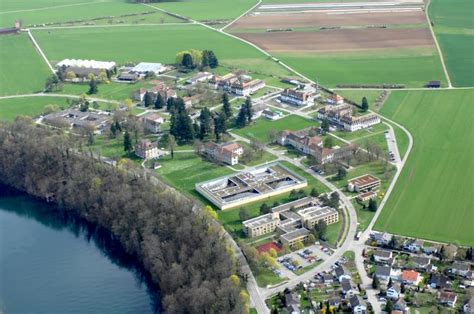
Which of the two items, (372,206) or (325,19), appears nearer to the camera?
(372,206)

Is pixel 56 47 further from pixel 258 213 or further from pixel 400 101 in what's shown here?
pixel 258 213

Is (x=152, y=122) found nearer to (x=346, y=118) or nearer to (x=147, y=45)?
(x=346, y=118)

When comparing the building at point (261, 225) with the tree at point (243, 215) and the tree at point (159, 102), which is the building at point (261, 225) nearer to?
the tree at point (243, 215)

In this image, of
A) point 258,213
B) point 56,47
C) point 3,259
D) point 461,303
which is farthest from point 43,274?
point 56,47

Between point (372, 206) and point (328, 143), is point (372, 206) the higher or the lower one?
the lower one

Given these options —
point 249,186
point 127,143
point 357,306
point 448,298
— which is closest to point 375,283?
point 357,306

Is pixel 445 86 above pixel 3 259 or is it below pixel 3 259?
above

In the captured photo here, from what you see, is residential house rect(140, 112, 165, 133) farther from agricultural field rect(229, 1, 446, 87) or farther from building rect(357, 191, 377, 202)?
building rect(357, 191, 377, 202)
